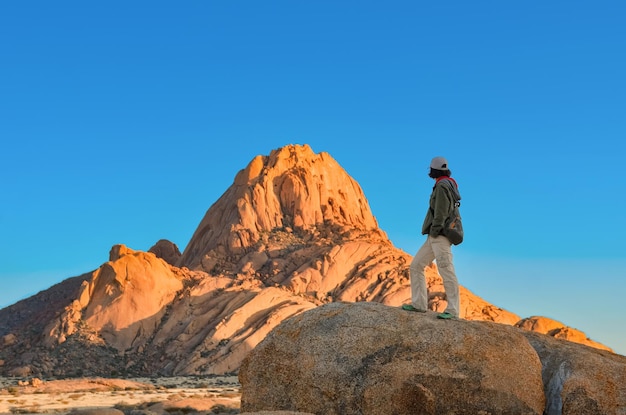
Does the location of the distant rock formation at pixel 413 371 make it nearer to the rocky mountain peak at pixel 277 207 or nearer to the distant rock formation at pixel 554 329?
the distant rock formation at pixel 554 329

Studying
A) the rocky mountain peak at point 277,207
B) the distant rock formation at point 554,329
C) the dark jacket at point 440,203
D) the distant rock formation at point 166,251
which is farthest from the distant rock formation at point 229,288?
the dark jacket at point 440,203

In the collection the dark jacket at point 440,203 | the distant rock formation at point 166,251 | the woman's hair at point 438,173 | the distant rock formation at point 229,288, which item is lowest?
the dark jacket at point 440,203

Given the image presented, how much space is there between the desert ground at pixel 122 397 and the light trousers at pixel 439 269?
8810mm

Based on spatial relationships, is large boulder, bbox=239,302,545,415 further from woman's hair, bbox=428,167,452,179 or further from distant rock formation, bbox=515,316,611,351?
distant rock formation, bbox=515,316,611,351

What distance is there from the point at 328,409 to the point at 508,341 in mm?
3517

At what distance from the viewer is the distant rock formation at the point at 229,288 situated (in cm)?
5631

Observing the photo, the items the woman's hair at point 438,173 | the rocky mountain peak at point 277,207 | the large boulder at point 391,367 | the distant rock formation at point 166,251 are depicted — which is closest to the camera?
the large boulder at point 391,367

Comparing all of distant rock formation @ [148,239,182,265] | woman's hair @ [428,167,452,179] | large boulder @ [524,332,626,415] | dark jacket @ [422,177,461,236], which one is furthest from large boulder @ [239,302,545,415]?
distant rock formation @ [148,239,182,265]

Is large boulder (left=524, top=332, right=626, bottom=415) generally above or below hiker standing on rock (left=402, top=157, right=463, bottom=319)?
below

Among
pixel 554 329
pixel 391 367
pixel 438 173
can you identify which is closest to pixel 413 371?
pixel 391 367

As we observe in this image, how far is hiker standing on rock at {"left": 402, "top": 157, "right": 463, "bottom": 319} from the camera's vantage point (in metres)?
14.2

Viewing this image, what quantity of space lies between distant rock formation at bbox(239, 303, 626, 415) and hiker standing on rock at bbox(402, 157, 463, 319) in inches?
23.0

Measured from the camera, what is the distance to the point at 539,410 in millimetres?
13469

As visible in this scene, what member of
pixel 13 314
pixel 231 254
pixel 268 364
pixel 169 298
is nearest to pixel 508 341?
pixel 268 364
